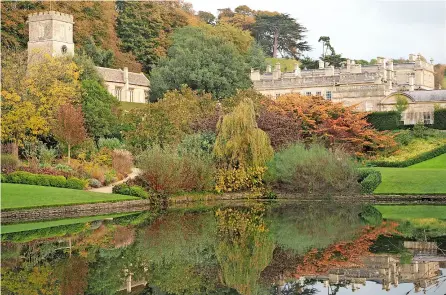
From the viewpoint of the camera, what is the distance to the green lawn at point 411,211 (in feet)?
Answer: 79.3

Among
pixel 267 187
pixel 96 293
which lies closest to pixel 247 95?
pixel 267 187

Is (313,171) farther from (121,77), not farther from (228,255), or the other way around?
(121,77)

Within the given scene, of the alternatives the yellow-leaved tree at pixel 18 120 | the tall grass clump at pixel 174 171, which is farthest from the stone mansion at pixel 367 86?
the yellow-leaved tree at pixel 18 120

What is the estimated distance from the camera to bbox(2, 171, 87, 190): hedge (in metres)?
28.2

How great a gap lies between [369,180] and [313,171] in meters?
2.54

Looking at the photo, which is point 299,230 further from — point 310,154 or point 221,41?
point 221,41

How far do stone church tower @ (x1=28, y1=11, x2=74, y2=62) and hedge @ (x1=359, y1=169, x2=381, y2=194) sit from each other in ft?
83.8

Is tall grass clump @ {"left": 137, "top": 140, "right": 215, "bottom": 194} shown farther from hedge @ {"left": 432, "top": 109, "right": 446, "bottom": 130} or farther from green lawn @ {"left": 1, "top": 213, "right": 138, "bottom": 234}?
hedge @ {"left": 432, "top": 109, "right": 446, "bottom": 130}

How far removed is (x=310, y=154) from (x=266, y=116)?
15.0ft

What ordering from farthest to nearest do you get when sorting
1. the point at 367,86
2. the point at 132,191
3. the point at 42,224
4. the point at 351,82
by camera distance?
the point at 351,82 < the point at 367,86 < the point at 132,191 < the point at 42,224

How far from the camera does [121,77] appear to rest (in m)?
58.8

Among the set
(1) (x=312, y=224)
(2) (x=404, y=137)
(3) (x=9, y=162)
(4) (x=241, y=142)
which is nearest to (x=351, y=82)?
(2) (x=404, y=137)

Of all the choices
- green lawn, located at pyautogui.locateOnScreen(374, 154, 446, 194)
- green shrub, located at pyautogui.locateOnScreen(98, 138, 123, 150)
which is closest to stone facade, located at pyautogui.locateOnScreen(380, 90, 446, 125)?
green lawn, located at pyautogui.locateOnScreen(374, 154, 446, 194)

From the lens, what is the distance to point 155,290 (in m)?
13.1
